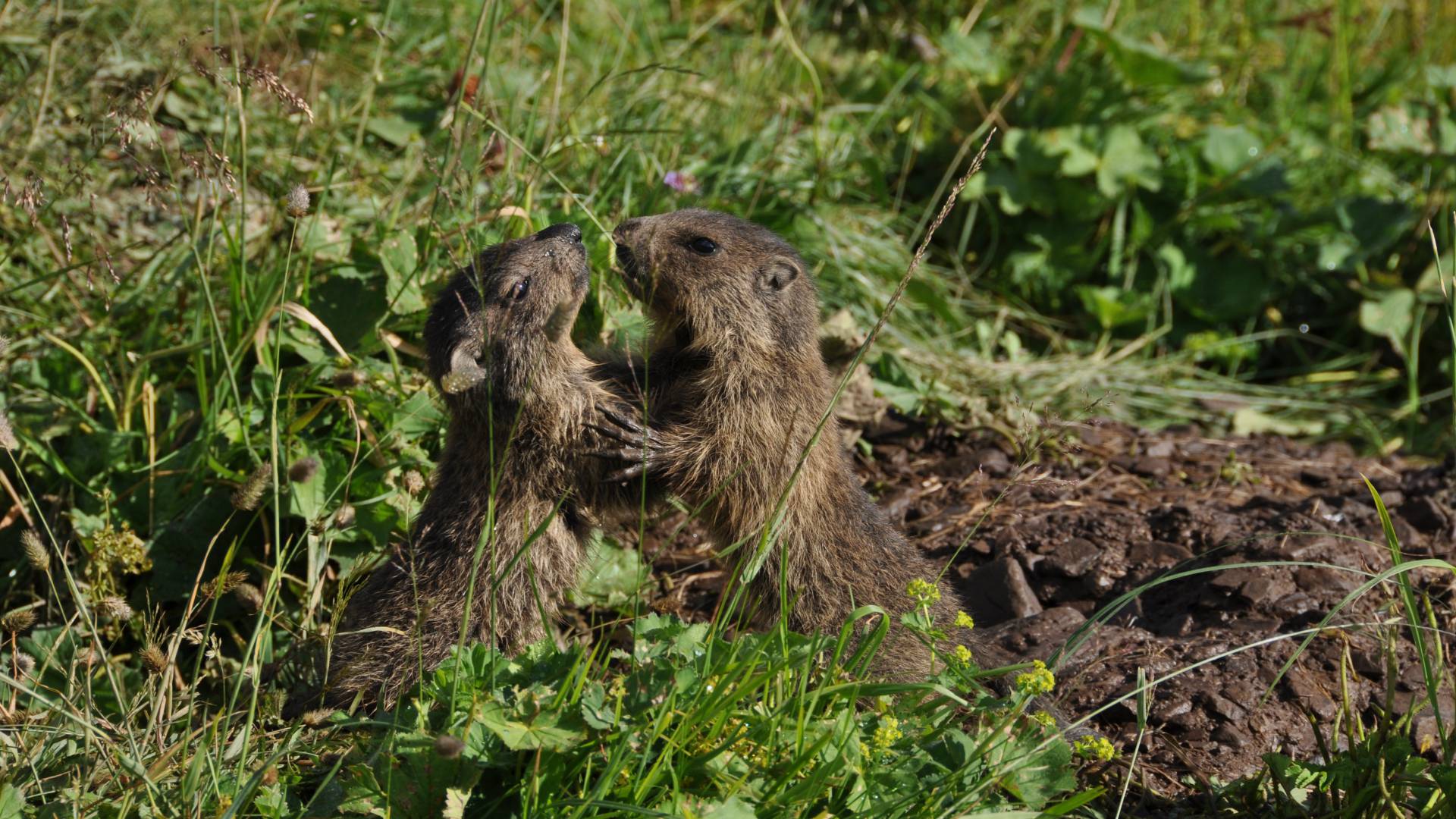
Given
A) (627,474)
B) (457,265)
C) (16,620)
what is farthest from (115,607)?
(627,474)

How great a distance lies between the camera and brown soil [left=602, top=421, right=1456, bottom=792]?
3721 millimetres

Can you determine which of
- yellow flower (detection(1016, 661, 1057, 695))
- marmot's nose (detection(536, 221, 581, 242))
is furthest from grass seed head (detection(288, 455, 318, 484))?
yellow flower (detection(1016, 661, 1057, 695))

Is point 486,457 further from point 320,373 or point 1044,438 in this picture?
point 1044,438

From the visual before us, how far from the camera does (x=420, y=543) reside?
374cm

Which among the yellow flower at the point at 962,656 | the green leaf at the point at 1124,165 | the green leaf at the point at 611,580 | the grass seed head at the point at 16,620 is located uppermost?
the green leaf at the point at 1124,165

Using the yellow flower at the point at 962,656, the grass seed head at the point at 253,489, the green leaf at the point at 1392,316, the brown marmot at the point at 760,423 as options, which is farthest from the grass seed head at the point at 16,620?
the green leaf at the point at 1392,316

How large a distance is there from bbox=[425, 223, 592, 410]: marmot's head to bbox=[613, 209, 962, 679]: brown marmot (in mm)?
288

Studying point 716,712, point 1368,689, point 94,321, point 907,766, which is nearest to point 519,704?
point 716,712

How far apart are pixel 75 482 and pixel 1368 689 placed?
13.9ft

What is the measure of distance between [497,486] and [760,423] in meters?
0.83

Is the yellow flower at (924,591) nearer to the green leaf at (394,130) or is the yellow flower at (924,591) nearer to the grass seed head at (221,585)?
the grass seed head at (221,585)

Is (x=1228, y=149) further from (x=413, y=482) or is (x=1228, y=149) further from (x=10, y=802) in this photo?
(x=10, y=802)

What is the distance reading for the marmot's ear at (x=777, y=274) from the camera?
4078 mm

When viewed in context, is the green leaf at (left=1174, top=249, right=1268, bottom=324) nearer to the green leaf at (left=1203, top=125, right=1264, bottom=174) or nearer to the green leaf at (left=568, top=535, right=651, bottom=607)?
the green leaf at (left=1203, top=125, right=1264, bottom=174)
